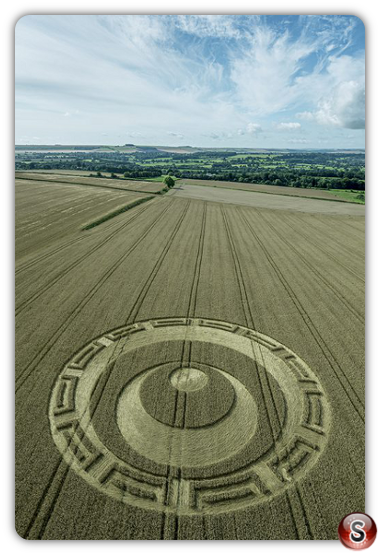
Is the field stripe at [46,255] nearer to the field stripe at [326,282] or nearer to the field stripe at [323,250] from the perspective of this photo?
the field stripe at [326,282]

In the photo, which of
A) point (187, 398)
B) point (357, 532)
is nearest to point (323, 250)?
point (187, 398)

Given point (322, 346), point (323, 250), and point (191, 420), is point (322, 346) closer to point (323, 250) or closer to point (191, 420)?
point (191, 420)

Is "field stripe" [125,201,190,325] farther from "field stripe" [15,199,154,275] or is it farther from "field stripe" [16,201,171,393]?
"field stripe" [15,199,154,275]

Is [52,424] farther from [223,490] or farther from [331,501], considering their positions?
[331,501]

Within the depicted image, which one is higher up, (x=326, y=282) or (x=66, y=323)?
(x=326, y=282)

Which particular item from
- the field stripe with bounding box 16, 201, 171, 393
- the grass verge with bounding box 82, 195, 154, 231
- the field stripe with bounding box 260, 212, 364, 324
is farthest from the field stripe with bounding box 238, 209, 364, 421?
the grass verge with bounding box 82, 195, 154, 231

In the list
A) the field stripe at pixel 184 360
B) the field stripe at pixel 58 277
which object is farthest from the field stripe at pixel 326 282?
the field stripe at pixel 58 277
